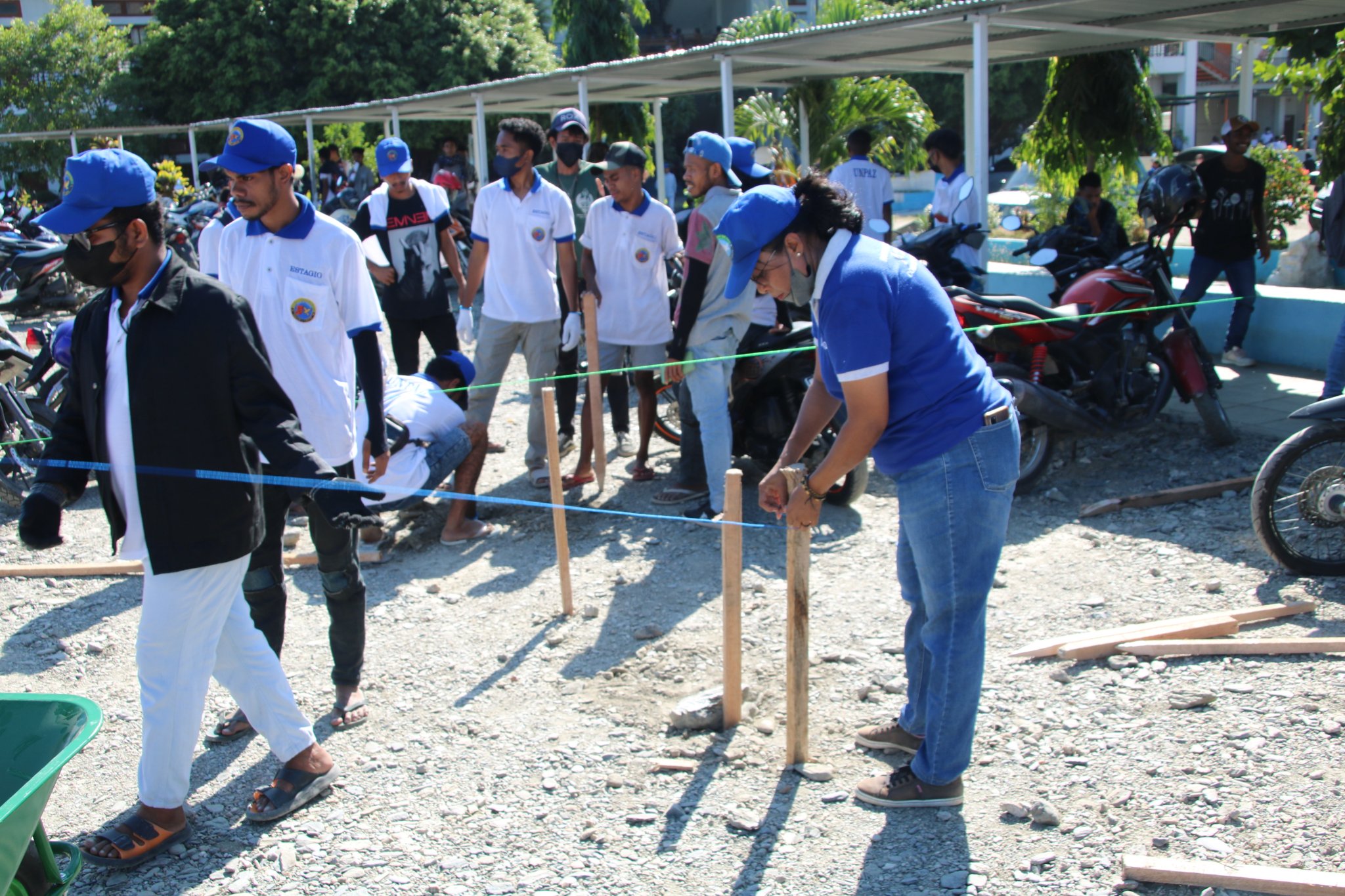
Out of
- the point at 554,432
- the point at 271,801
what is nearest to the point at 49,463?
the point at 271,801

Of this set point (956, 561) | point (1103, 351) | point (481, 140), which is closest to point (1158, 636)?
point (956, 561)

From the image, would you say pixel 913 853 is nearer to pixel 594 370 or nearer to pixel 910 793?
pixel 910 793

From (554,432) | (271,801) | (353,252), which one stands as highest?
(353,252)

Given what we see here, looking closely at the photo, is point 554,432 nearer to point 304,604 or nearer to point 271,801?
point 304,604

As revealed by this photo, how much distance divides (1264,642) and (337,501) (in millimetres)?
3393

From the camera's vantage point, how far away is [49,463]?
3.13m

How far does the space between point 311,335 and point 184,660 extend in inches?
50.0

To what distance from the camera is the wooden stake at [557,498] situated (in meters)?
4.73

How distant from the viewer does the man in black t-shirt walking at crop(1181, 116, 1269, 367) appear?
8.57 m

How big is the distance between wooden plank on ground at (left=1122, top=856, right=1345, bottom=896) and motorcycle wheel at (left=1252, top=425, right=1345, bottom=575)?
2.32 m

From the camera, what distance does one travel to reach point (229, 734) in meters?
3.96

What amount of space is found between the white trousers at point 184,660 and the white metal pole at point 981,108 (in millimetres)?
6521

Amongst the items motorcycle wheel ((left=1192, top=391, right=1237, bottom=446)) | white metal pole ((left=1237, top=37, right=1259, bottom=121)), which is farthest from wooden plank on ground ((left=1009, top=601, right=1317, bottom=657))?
white metal pole ((left=1237, top=37, right=1259, bottom=121))

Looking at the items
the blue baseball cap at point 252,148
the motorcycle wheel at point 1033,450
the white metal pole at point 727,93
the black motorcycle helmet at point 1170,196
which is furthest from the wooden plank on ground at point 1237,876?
the white metal pole at point 727,93
